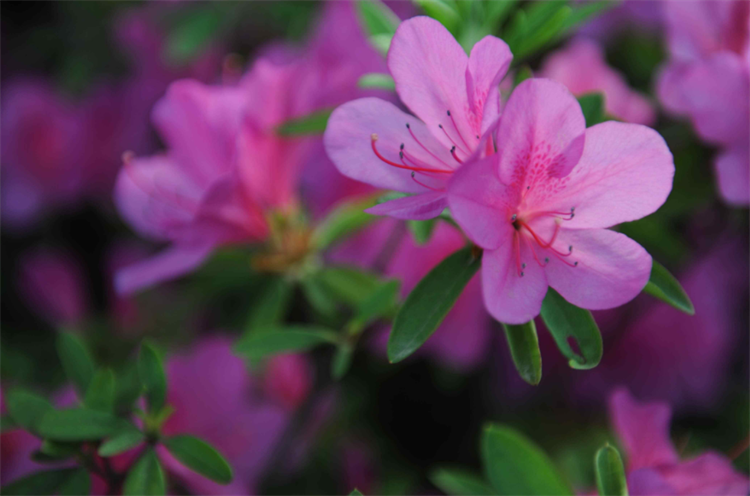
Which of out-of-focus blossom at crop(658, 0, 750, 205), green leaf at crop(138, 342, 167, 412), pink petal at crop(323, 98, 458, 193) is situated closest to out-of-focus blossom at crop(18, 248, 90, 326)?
green leaf at crop(138, 342, 167, 412)

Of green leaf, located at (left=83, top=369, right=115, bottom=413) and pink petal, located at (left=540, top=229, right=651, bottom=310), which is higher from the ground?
pink petal, located at (left=540, top=229, right=651, bottom=310)

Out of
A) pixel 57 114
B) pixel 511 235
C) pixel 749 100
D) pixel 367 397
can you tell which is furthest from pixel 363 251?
pixel 57 114

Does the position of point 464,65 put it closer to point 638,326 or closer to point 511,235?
point 511,235

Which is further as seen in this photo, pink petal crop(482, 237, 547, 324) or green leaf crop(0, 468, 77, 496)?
green leaf crop(0, 468, 77, 496)

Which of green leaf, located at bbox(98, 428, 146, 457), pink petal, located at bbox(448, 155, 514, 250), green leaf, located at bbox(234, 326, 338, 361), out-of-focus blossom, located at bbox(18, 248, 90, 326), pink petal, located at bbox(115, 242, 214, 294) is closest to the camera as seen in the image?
pink petal, located at bbox(448, 155, 514, 250)

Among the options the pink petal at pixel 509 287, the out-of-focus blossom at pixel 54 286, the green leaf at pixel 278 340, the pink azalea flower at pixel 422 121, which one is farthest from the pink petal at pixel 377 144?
the out-of-focus blossom at pixel 54 286

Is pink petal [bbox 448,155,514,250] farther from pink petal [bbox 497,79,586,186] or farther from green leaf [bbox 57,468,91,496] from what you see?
green leaf [bbox 57,468,91,496]
